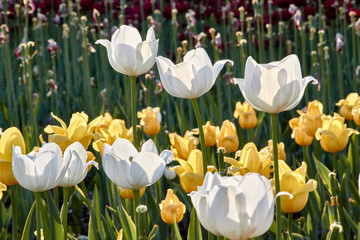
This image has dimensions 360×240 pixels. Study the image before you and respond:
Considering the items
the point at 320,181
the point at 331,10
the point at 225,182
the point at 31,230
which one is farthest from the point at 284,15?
the point at 225,182

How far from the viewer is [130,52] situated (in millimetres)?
1798

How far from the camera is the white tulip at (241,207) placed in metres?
1.06

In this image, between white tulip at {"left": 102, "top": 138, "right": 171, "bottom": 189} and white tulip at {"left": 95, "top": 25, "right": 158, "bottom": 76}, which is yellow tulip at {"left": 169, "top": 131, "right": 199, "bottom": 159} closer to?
white tulip at {"left": 95, "top": 25, "right": 158, "bottom": 76}

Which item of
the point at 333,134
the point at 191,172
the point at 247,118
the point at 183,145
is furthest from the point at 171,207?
the point at 247,118

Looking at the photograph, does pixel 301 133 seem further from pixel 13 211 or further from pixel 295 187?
pixel 13 211

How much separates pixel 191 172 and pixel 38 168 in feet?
1.65

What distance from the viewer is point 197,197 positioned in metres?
1.12

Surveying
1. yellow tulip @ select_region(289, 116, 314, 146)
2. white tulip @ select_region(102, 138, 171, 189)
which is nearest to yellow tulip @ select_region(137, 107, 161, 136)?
yellow tulip @ select_region(289, 116, 314, 146)

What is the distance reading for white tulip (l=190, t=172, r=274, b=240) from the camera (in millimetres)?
1063

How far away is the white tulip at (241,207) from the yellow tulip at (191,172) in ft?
2.06

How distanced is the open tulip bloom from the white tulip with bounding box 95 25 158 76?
0.78 m

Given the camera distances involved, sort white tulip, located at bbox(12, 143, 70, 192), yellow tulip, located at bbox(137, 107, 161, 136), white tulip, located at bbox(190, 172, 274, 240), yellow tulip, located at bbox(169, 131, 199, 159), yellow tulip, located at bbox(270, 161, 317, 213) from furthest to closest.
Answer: yellow tulip, located at bbox(137, 107, 161, 136) → yellow tulip, located at bbox(169, 131, 199, 159) → yellow tulip, located at bbox(270, 161, 317, 213) → white tulip, located at bbox(12, 143, 70, 192) → white tulip, located at bbox(190, 172, 274, 240)

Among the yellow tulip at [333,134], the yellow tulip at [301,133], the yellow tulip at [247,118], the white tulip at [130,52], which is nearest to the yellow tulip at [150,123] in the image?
the yellow tulip at [247,118]

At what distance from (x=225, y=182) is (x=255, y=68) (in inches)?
13.5
